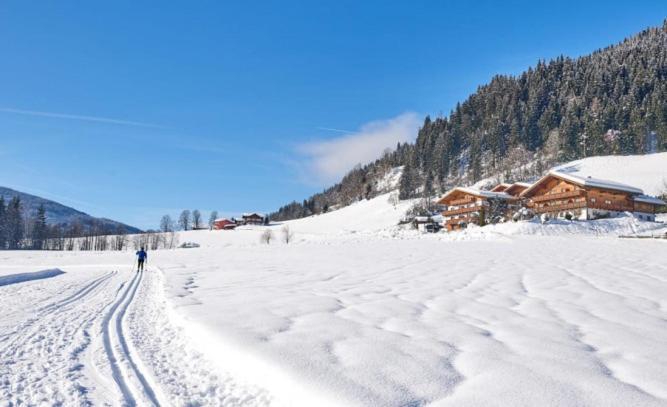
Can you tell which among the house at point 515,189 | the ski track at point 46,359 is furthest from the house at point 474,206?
the ski track at point 46,359

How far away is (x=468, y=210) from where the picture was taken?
60094 millimetres

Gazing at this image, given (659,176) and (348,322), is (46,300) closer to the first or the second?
(348,322)

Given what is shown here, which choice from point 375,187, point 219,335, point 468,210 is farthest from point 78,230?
point 219,335

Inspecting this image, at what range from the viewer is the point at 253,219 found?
136 m

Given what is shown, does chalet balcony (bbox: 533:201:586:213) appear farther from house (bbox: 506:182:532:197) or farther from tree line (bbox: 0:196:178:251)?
tree line (bbox: 0:196:178:251)

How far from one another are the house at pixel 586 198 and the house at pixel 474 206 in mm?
3831

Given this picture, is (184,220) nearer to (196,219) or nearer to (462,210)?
(196,219)

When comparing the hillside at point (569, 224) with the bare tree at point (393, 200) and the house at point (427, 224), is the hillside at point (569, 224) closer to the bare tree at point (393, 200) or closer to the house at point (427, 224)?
the bare tree at point (393, 200)

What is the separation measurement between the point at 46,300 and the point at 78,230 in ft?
420

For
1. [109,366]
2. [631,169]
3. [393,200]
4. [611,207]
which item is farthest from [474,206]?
[109,366]

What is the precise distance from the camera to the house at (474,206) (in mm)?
57156

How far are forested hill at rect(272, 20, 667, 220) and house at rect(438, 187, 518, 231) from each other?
35152 millimetres

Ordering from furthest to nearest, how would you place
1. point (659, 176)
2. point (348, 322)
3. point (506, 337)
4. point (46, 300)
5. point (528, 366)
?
point (659, 176) → point (46, 300) → point (348, 322) → point (506, 337) → point (528, 366)

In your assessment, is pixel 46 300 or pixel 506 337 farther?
pixel 46 300
